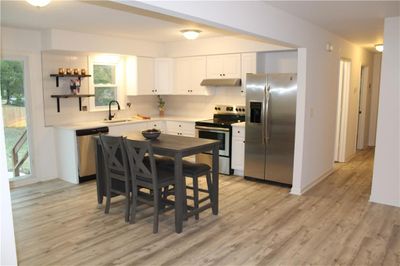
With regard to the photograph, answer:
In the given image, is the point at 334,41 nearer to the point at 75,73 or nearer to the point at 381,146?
the point at 381,146

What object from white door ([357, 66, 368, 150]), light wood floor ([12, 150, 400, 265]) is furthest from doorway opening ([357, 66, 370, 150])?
light wood floor ([12, 150, 400, 265])

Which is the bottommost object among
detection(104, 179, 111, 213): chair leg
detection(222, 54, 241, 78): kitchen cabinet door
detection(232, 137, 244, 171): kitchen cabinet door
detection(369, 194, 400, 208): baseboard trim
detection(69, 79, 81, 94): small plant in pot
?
detection(369, 194, 400, 208): baseboard trim

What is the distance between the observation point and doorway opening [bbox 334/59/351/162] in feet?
21.1

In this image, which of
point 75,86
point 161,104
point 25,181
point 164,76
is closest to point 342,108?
point 164,76

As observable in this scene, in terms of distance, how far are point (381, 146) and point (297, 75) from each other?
1441mm

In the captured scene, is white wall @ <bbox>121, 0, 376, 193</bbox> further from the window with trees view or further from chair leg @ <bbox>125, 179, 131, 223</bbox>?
the window with trees view

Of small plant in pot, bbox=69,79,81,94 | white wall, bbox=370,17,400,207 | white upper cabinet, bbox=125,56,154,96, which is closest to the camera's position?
white wall, bbox=370,17,400,207

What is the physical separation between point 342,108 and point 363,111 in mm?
1626

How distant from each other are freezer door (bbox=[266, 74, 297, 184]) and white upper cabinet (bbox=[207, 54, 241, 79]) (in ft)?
3.11

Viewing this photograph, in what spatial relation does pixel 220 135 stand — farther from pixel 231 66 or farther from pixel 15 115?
pixel 15 115

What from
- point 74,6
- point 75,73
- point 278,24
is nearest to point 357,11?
point 278,24

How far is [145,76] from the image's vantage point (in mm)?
6496

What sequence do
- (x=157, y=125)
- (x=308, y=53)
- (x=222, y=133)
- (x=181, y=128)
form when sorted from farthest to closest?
(x=157, y=125), (x=181, y=128), (x=222, y=133), (x=308, y=53)

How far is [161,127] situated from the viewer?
6.54 metres
